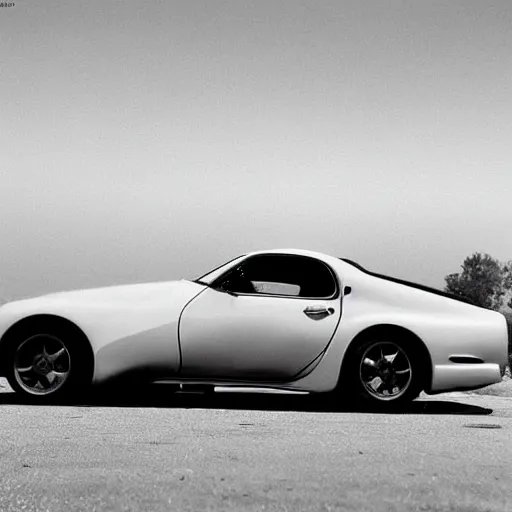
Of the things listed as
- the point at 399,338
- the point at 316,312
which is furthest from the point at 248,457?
the point at 399,338

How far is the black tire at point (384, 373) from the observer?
26.2 feet

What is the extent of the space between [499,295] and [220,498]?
121470 millimetres

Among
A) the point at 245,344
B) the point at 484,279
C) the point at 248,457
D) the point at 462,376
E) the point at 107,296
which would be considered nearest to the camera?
the point at 248,457

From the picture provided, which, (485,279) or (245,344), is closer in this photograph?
(245,344)

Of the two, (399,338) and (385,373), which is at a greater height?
(399,338)

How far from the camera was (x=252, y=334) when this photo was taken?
801cm

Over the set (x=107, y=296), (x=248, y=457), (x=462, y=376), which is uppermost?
(x=107, y=296)

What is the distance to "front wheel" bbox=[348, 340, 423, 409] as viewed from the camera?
7.98 m

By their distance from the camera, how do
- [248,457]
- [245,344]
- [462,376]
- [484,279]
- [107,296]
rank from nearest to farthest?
[248,457], [245,344], [462,376], [107,296], [484,279]

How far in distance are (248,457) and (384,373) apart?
2480 mm

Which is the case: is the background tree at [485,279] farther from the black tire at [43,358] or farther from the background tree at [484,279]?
the black tire at [43,358]

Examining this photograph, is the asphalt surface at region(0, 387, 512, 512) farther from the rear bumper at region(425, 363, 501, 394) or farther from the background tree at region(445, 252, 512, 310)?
the background tree at region(445, 252, 512, 310)

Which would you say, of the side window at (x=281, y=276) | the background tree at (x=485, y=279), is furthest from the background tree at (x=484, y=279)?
the side window at (x=281, y=276)

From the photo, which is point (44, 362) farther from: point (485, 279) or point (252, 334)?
point (485, 279)
